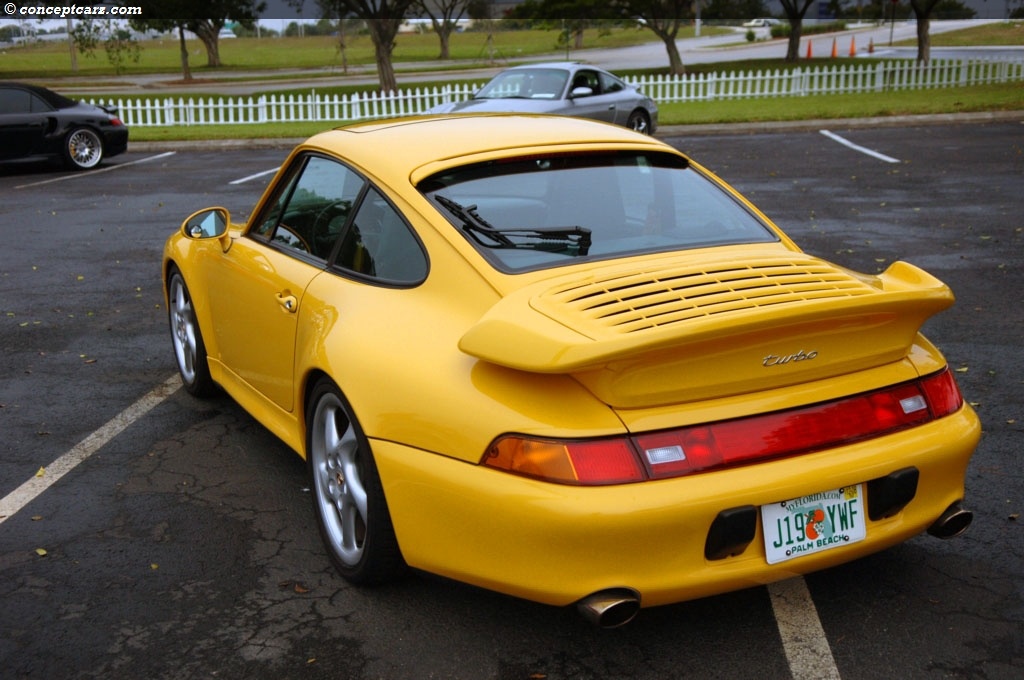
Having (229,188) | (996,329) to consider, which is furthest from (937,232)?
(229,188)

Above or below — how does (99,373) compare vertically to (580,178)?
below

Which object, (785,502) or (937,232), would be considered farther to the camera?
(937,232)

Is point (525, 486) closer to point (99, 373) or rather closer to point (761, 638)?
point (761, 638)

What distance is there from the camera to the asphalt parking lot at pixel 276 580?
3434mm

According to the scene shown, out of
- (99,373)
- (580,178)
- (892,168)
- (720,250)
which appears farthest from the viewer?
(892,168)

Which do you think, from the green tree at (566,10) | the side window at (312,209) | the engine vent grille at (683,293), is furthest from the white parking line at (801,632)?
the green tree at (566,10)

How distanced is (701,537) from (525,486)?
493 mm

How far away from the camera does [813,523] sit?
3.28 meters

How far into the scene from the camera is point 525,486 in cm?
312

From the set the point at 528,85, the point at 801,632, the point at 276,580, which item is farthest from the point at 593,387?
the point at 528,85

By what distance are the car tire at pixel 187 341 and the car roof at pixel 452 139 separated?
4.58ft

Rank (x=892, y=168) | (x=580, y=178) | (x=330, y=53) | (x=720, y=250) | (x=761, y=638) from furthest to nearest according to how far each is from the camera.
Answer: (x=330, y=53)
(x=892, y=168)
(x=580, y=178)
(x=720, y=250)
(x=761, y=638)

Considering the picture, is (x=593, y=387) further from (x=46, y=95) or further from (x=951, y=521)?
Answer: (x=46, y=95)

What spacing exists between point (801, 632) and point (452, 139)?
7.08ft
